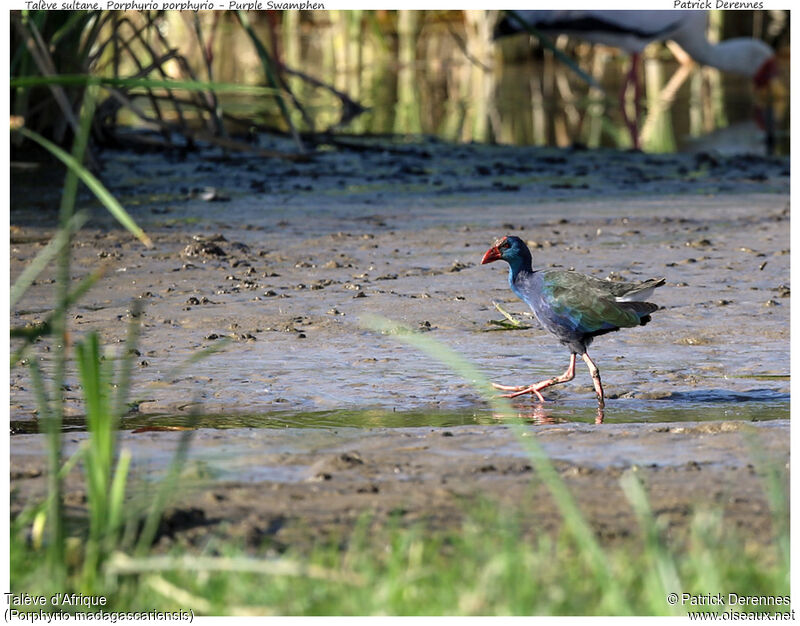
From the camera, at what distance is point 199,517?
3445 mm

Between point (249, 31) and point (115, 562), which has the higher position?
point (249, 31)

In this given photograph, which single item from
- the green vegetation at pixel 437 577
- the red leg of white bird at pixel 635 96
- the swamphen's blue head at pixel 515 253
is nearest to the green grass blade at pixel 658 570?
the green vegetation at pixel 437 577

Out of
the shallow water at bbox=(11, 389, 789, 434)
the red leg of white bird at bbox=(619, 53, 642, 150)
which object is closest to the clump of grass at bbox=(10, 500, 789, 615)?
the shallow water at bbox=(11, 389, 789, 434)

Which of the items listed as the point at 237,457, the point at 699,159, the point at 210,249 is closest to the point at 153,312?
the point at 210,249

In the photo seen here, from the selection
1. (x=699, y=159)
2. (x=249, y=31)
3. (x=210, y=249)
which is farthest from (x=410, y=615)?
(x=699, y=159)

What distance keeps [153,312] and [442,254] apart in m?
1.94

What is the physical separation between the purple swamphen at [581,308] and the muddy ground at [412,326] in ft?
0.49

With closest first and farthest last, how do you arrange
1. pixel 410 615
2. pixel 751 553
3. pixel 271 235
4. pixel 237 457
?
pixel 410 615 → pixel 751 553 → pixel 237 457 → pixel 271 235

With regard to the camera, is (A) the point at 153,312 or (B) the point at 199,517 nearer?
(B) the point at 199,517

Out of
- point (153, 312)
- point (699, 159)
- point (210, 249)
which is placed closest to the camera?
point (153, 312)

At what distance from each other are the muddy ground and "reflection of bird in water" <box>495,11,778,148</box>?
3299 millimetres

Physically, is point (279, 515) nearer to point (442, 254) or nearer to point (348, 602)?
point (348, 602)

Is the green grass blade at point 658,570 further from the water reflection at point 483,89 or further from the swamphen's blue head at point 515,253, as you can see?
the water reflection at point 483,89

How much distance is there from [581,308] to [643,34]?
9.78 meters
